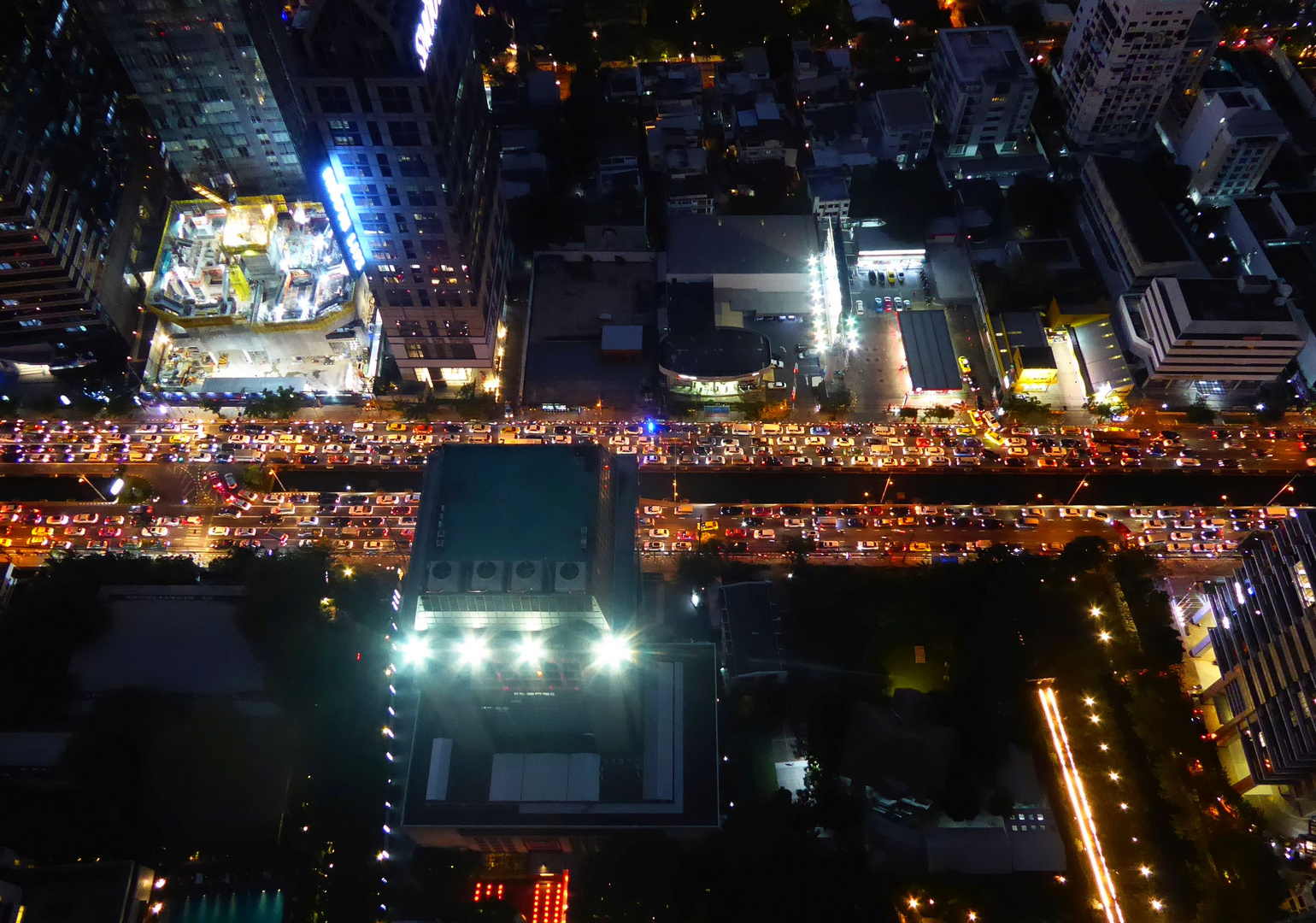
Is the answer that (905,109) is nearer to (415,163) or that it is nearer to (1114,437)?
(1114,437)

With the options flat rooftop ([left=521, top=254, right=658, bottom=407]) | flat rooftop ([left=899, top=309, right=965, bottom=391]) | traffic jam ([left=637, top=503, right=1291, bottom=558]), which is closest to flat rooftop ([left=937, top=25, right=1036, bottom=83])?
flat rooftop ([left=899, top=309, right=965, bottom=391])

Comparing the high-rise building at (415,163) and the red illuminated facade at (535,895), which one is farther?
the high-rise building at (415,163)

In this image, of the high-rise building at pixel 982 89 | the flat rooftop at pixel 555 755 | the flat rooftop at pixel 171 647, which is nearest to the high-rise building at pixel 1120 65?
the high-rise building at pixel 982 89

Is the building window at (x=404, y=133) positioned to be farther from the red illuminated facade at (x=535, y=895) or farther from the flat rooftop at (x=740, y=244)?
the red illuminated facade at (x=535, y=895)

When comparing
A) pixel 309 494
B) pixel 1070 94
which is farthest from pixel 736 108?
pixel 309 494

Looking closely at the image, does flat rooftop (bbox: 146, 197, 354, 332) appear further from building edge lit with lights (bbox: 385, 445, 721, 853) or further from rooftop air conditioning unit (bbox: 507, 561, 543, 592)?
rooftop air conditioning unit (bbox: 507, 561, 543, 592)

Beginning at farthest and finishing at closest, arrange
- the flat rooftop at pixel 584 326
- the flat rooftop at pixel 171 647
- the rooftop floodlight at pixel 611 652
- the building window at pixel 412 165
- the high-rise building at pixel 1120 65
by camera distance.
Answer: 1. the high-rise building at pixel 1120 65
2. the flat rooftop at pixel 584 326
3. the building window at pixel 412 165
4. the flat rooftop at pixel 171 647
5. the rooftop floodlight at pixel 611 652
